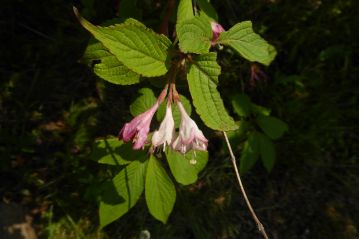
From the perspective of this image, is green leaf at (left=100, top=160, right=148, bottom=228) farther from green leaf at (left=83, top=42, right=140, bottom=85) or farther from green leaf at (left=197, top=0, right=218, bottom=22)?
green leaf at (left=197, top=0, right=218, bottom=22)

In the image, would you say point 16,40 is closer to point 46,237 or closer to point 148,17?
point 148,17

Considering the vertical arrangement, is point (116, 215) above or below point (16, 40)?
below

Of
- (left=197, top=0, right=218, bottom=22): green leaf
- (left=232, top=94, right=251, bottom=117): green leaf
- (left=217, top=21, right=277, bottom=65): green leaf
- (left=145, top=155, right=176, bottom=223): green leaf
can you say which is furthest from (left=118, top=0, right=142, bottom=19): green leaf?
(left=232, top=94, right=251, bottom=117): green leaf

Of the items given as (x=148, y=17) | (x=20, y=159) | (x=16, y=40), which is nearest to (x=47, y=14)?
(x=16, y=40)

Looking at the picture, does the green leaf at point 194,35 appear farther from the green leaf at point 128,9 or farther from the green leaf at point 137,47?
the green leaf at point 128,9

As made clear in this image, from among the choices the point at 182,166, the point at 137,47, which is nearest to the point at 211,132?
the point at 182,166

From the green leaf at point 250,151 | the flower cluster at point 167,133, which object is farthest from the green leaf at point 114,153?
the green leaf at point 250,151
